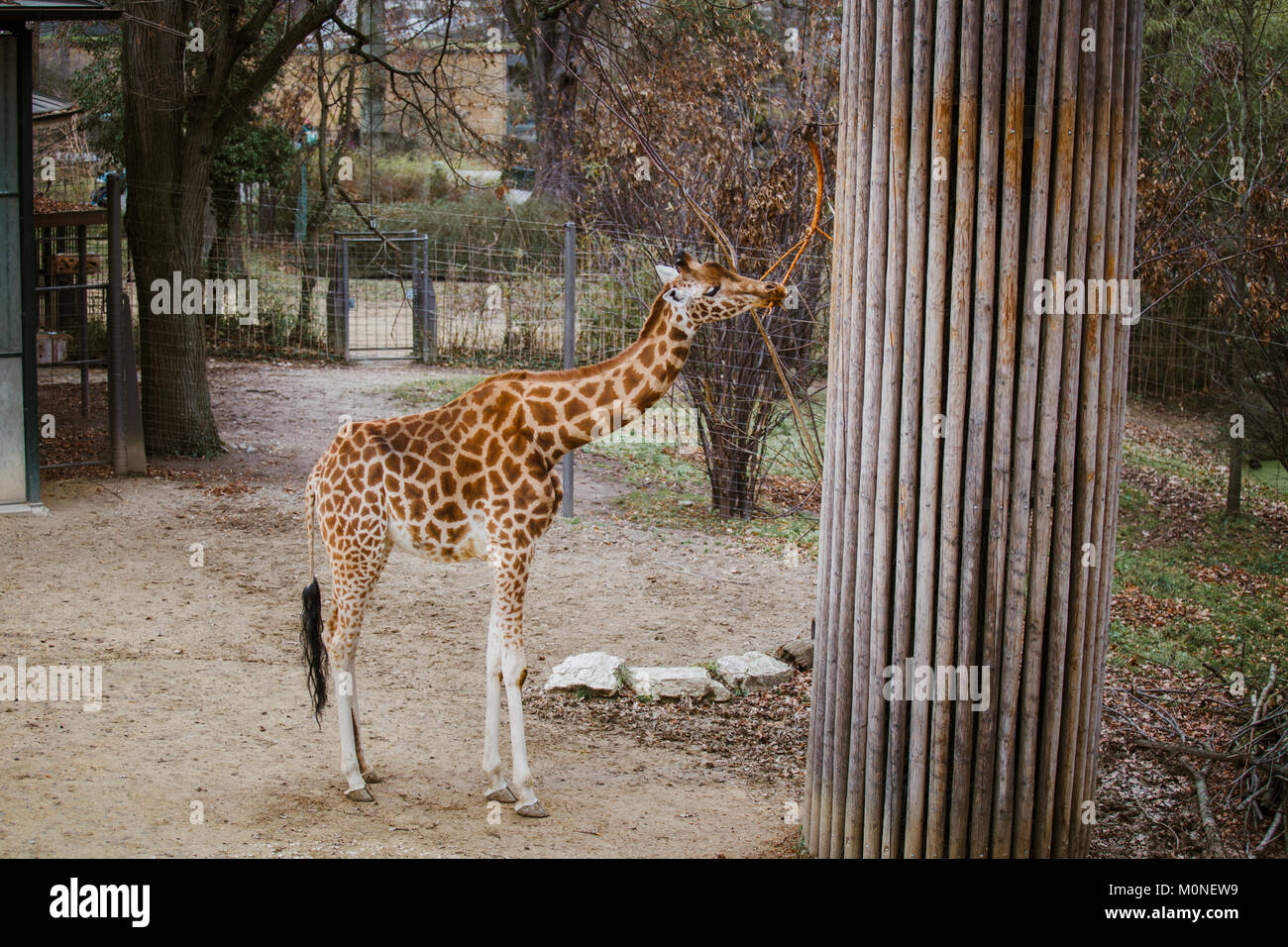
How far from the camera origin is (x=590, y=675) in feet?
21.3

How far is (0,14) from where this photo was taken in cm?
862

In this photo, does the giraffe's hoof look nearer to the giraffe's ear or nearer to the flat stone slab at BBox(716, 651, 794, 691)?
the flat stone slab at BBox(716, 651, 794, 691)

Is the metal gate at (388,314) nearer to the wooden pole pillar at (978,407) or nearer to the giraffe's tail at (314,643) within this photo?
the giraffe's tail at (314,643)

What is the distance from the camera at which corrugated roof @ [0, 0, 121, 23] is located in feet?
28.3

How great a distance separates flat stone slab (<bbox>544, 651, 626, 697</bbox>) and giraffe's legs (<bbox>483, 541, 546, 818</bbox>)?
A: 1.26 metres

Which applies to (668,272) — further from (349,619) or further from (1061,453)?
(349,619)

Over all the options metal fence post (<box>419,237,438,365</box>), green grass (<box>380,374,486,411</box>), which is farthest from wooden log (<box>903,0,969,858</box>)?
metal fence post (<box>419,237,438,365</box>)

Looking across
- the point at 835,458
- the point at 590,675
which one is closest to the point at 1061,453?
the point at 835,458

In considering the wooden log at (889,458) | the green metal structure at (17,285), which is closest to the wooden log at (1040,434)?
the wooden log at (889,458)

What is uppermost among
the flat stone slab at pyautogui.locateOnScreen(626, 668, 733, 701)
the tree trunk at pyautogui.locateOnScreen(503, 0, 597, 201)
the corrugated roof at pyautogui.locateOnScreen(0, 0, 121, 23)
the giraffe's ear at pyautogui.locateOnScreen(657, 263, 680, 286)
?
the tree trunk at pyautogui.locateOnScreen(503, 0, 597, 201)

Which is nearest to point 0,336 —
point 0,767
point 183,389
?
point 183,389

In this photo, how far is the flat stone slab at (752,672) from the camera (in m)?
6.59

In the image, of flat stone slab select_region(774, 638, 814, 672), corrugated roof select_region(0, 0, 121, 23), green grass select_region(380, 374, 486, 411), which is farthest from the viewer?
green grass select_region(380, 374, 486, 411)

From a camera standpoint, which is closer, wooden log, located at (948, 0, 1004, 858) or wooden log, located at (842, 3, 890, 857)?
wooden log, located at (948, 0, 1004, 858)
